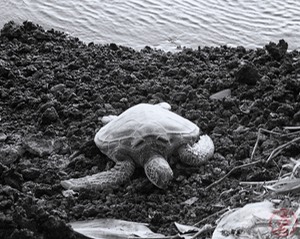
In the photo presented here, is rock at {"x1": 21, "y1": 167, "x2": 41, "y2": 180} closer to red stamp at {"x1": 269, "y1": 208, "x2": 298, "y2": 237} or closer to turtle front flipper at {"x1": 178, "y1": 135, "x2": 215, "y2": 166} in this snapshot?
turtle front flipper at {"x1": 178, "y1": 135, "x2": 215, "y2": 166}

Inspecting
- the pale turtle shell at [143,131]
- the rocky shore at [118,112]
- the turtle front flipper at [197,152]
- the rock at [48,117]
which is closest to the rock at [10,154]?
the rocky shore at [118,112]

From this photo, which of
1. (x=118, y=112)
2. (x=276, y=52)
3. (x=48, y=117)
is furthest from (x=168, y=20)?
(x=48, y=117)

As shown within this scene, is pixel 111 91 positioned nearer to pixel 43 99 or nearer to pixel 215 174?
pixel 43 99

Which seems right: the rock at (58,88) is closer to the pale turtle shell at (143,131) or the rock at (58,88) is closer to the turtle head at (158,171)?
the pale turtle shell at (143,131)

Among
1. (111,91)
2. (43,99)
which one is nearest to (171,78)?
(111,91)

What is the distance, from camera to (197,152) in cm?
401

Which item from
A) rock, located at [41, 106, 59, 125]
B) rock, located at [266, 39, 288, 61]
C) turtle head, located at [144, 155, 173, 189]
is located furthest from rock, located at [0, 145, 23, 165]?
rock, located at [266, 39, 288, 61]

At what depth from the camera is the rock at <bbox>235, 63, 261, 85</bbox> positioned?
500 cm

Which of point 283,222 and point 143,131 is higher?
point 283,222

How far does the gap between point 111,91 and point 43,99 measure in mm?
522

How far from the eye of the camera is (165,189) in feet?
12.5

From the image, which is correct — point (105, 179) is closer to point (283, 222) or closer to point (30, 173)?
point (30, 173)

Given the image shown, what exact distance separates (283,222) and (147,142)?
62.4 inches

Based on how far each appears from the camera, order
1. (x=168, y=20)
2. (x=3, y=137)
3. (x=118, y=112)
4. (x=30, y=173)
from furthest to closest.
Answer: (x=168, y=20), (x=118, y=112), (x=3, y=137), (x=30, y=173)
